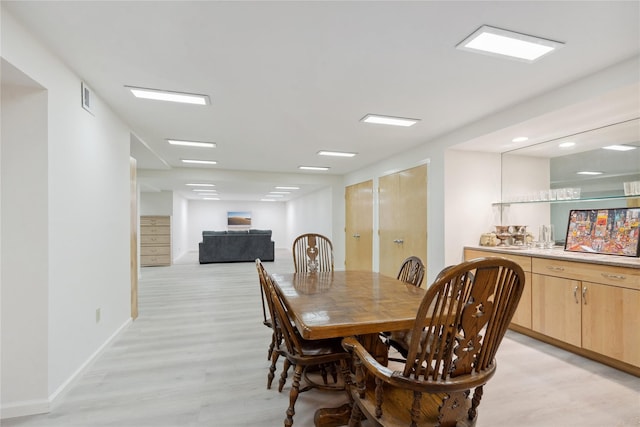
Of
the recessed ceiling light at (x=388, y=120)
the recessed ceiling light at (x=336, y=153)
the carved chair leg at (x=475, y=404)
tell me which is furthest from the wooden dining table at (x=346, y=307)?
the recessed ceiling light at (x=336, y=153)

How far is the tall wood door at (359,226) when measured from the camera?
620 cm

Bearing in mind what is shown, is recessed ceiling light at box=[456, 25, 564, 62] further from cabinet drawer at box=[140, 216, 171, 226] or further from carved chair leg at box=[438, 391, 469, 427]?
cabinet drawer at box=[140, 216, 171, 226]

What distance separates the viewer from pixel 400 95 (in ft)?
8.82

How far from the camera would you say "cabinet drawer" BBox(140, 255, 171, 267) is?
313 inches

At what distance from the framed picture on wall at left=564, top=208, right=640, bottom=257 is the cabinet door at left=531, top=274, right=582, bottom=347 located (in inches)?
23.3

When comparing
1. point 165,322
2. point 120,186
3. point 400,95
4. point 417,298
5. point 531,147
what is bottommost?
point 165,322

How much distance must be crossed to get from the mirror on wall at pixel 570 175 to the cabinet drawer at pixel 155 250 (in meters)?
7.77

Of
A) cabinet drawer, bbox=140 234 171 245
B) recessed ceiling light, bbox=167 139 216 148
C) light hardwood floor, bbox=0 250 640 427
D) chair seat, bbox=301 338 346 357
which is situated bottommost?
light hardwood floor, bbox=0 250 640 427

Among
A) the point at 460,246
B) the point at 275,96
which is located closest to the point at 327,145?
the point at 275,96

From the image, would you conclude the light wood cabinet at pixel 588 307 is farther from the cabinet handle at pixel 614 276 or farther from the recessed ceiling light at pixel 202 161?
the recessed ceiling light at pixel 202 161

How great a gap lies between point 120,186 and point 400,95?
116 inches

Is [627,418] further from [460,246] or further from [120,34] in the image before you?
[120,34]

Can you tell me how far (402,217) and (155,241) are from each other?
6.57 m

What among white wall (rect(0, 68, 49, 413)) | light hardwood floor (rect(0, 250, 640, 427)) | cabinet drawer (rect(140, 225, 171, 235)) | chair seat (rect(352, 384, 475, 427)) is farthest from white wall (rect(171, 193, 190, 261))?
chair seat (rect(352, 384, 475, 427))
